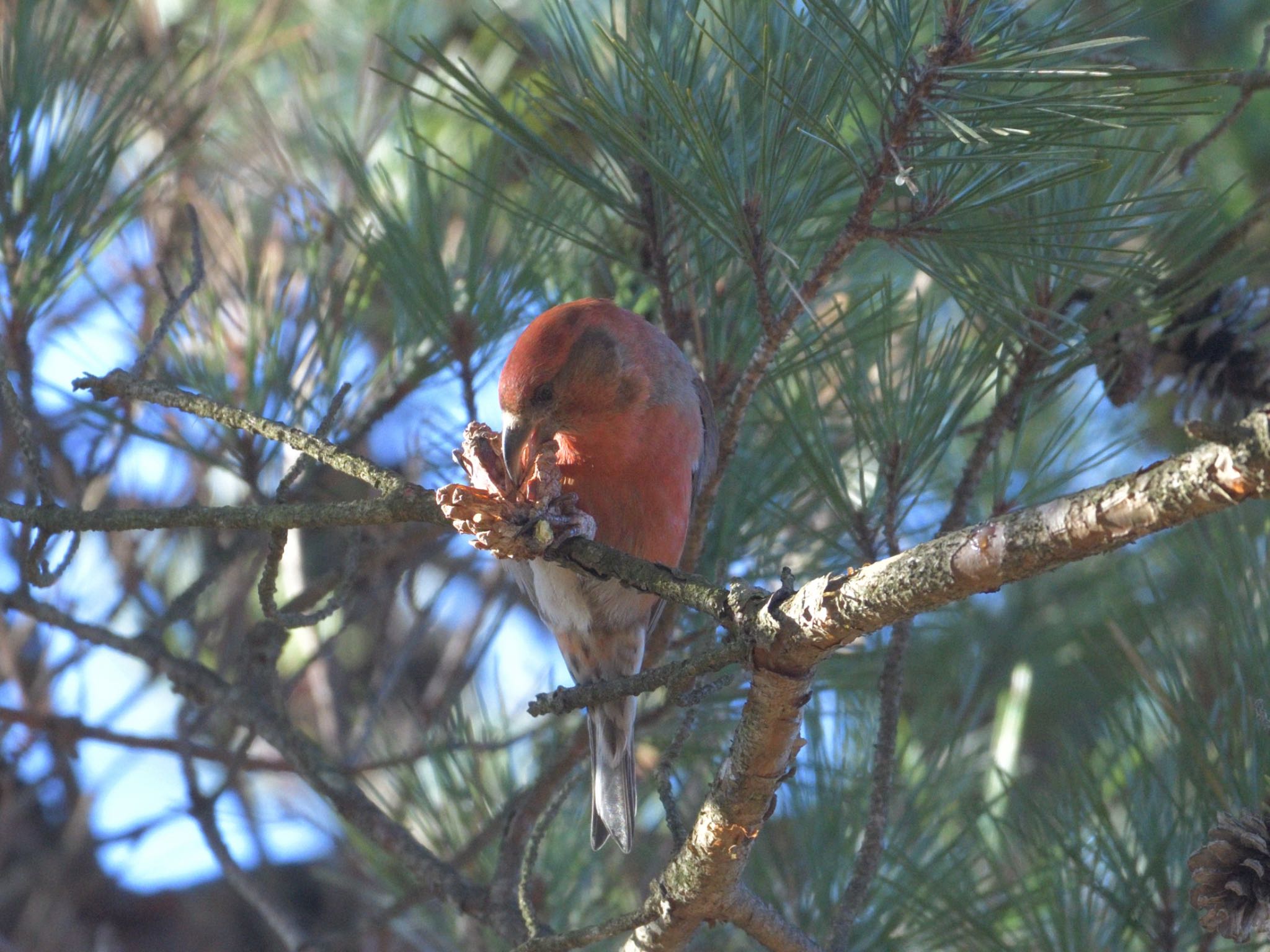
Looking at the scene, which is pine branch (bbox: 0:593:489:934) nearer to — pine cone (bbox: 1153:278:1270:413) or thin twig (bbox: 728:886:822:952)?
thin twig (bbox: 728:886:822:952)

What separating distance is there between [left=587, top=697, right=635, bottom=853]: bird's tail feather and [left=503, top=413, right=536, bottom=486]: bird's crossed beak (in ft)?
1.68

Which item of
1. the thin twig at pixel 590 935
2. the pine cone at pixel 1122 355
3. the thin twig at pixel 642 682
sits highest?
the pine cone at pixel 1122 355

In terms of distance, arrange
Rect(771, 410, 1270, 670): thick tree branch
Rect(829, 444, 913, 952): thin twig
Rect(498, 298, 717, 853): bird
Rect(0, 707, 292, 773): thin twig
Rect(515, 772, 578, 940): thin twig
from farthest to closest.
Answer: Rect(0, 707, 292, 773): thin twig < Rect(498, 298, 717, 853): bird < Rect(829, 444, 913, 952): thin twig < Rect(515, 772, 578, 940): thin twig < Rect(771, 410, 1270, 670): thick tree branch

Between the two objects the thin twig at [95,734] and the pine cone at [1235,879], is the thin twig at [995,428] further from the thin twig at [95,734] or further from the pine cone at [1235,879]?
the thin twig at [95,734]

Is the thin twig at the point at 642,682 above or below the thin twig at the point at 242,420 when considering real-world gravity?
below

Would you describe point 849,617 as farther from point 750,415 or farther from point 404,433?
point 404,433

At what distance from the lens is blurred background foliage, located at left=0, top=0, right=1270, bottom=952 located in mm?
1498

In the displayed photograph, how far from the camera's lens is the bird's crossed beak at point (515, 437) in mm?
2000

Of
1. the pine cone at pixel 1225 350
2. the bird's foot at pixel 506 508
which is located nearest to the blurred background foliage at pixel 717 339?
the pine cone at pixel 1225 350

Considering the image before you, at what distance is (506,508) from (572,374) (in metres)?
0.68

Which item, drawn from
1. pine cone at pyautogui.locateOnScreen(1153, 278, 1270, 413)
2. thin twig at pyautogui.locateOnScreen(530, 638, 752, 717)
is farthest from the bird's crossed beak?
pine cone at pyautogui.locateOnScreen(1153, 278, 1270, 413)

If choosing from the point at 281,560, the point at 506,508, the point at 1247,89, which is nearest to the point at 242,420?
the point at 281,560

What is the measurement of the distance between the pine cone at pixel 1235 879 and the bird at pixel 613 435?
3.06 feet

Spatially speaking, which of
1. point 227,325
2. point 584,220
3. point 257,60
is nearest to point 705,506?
point 584,220
